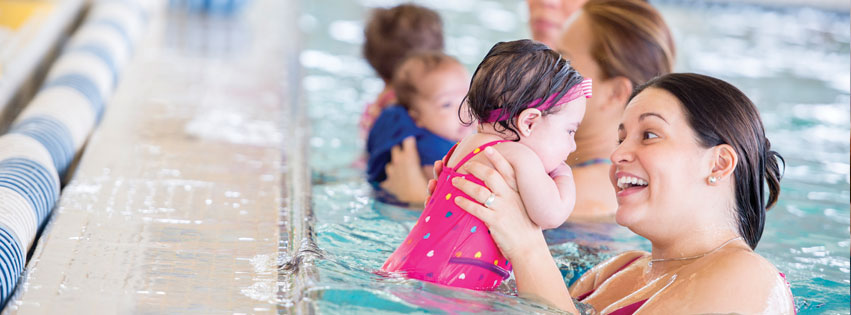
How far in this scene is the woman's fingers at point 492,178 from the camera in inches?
83.6

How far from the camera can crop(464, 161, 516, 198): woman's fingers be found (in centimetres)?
212

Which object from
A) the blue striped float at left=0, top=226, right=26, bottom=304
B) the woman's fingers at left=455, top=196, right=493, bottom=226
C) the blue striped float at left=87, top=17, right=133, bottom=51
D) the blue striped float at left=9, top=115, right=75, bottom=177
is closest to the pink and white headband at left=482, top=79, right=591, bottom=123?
the woman's fingers at left=455, top=196, right=493, bottom=226

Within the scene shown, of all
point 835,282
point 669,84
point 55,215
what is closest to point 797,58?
point 835,282

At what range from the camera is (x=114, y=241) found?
95.5 inches

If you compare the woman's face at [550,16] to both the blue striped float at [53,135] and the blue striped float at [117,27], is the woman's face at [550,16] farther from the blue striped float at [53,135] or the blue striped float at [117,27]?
the blue striped float at [117,27]

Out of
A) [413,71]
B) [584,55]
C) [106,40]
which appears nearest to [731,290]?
[584,55]

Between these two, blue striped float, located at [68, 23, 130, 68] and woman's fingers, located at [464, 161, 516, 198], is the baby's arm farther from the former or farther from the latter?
blue striped float, located at [68, 23, 130, 68]

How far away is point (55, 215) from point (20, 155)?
1.26 feet

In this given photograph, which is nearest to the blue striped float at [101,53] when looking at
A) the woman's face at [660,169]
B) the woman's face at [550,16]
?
the woman's face at [550,16]

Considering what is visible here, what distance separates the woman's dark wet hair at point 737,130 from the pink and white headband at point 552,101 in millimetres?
194

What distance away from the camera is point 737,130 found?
206cm

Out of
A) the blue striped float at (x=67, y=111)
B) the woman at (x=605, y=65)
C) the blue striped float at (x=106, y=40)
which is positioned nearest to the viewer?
the woman at (x=605, y=65)

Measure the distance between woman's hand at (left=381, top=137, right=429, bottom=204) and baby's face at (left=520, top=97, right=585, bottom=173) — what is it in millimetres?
1362

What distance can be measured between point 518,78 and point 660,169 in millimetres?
393
